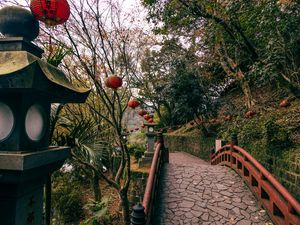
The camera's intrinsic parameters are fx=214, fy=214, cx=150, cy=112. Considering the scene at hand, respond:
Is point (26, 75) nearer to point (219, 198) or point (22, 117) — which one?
point (22, 117)

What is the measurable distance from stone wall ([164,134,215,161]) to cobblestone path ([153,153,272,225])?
794cm

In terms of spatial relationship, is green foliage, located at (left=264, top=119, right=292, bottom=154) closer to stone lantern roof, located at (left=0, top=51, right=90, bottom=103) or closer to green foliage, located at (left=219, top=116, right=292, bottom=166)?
green foliage, located at (left=219, top=116, right=292, bottom=166)

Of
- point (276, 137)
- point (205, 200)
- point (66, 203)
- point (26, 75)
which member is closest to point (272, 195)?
point (205, 200)

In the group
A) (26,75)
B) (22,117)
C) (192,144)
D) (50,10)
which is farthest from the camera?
(192,144)

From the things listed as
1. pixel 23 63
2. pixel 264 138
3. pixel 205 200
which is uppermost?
pixel 23 63

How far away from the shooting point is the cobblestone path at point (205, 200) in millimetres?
5535

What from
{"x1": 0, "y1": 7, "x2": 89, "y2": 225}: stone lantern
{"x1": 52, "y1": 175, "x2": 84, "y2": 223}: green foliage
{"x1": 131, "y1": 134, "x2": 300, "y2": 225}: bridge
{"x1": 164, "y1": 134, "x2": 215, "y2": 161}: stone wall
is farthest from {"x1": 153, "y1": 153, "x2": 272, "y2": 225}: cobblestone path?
{"x1": 164, "y1": 134, "x2": 215, "y2": 161}: stone wall

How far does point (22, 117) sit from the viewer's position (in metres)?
2.14

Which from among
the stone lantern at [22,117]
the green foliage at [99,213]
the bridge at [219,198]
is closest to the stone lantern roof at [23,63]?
the stone lantern at [22,117]

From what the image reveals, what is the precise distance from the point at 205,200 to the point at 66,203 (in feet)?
25.8

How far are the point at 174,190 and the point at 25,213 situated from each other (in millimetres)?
5388

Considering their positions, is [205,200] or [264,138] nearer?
[205,200]

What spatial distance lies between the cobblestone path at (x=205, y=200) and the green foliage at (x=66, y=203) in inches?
233

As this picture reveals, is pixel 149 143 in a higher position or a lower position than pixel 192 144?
higher
